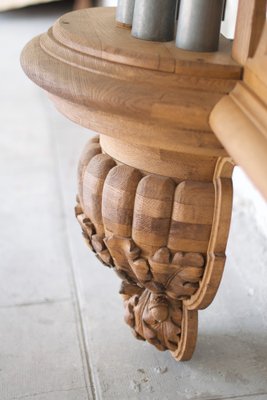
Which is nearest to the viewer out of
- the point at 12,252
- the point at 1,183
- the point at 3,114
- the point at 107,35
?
the point at 107,35

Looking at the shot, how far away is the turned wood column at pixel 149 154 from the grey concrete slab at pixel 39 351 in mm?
191

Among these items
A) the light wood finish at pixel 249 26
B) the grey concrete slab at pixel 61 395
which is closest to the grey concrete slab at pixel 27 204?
the grey concrete slab at pixel 61 395

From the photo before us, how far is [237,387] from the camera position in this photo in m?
1.09

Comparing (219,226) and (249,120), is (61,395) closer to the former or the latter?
(219,226)

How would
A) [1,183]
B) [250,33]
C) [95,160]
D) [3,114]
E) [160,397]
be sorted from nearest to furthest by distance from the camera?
[250,33] < [95,160] < [160,397] < [1,183] < [3,114]

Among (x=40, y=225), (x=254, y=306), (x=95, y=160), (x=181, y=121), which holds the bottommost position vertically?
(x=40, y=225)

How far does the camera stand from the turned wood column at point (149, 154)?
0.70m

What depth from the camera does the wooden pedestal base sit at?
0.84m

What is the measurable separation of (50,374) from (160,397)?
0.20 metres

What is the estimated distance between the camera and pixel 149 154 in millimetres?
837

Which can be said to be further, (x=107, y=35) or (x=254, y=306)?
(x=254, y=306)

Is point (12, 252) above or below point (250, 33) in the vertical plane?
below

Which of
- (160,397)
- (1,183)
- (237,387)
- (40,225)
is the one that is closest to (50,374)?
(160,397)

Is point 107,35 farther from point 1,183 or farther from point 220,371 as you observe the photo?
point 1,183
